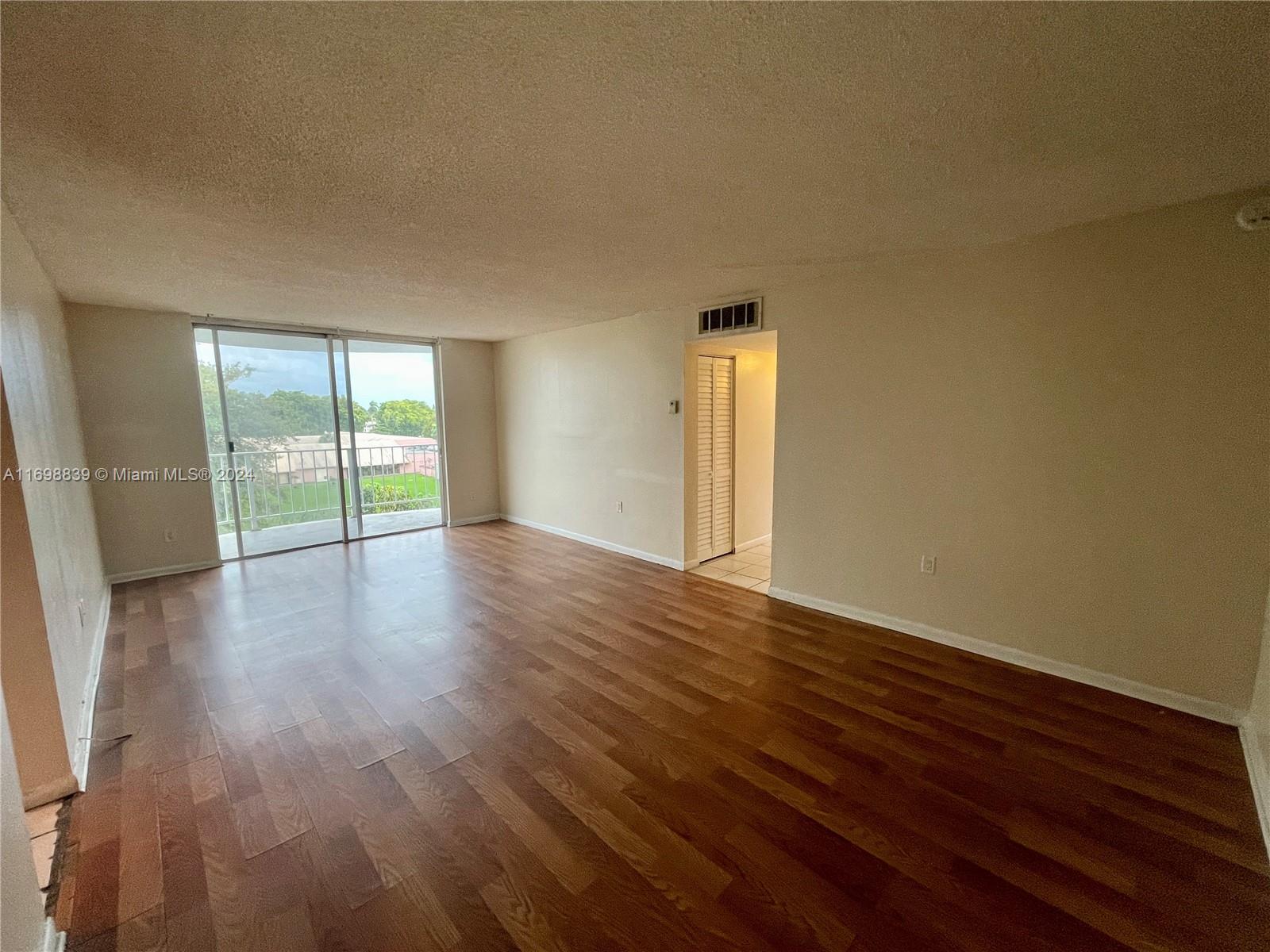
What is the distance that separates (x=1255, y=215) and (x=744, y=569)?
11.8 feet

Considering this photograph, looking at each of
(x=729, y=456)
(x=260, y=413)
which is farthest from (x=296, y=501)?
(x=729, y=456)

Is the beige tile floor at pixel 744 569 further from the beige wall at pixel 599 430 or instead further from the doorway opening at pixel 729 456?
the beige wall at pixel 599 430

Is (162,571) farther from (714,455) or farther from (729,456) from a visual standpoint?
(729,456)

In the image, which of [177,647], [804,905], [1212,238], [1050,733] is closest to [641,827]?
[804,905]

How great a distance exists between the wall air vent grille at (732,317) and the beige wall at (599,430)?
26 cm

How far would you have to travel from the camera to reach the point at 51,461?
2492 millimetres

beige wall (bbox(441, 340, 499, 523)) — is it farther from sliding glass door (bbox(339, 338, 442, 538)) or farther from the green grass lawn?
the green grass lawn

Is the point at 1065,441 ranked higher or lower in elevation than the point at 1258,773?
higher

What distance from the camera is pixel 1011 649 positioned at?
280 cm

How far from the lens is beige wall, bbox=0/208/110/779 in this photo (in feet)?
6.31

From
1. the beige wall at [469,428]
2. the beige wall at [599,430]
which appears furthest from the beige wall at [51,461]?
the beige wall at [599,430]

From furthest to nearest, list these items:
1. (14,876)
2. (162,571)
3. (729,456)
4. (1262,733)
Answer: (729,456), (162,571), (1262,733), (14,876)

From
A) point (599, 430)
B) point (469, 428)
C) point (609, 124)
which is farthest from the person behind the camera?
point (469, 428)

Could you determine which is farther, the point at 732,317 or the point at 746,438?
the point at 746,438
